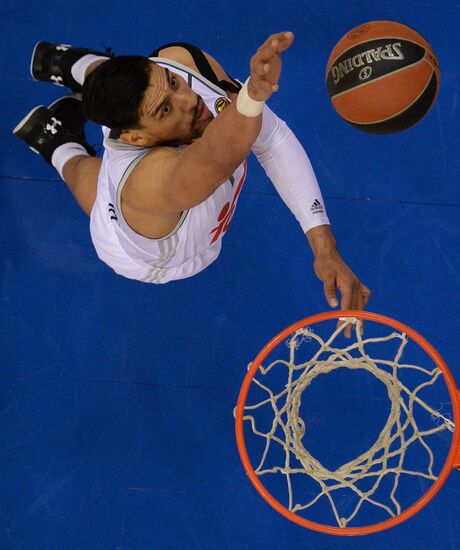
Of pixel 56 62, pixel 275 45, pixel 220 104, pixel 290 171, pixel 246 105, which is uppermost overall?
pixel 275 45

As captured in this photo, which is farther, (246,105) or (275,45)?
(246,105)

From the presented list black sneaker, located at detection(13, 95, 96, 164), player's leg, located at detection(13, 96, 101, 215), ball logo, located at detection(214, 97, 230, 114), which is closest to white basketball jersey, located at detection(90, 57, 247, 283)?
ball logo, located at detection(214, 97, 230, 114)

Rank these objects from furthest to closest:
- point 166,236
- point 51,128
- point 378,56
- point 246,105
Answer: point 51,128 → point 378,56 → point 166,236 → point 246,105

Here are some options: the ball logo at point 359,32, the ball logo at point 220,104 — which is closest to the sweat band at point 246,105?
the ball logo at point 220,104

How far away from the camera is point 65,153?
3.02 metres

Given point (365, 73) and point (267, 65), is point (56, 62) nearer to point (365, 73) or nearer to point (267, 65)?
point (365, 73)

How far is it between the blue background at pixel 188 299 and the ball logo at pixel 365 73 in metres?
0.99

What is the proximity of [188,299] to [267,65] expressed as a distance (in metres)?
1.92

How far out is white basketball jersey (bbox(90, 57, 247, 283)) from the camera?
2.15 m

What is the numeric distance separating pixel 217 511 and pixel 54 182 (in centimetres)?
165

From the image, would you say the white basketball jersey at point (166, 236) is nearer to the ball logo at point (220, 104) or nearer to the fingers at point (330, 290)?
the ball logo at point (220, 104)

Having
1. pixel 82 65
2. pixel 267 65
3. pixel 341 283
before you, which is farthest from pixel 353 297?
pixel 82 65

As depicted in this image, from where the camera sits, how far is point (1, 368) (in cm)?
322

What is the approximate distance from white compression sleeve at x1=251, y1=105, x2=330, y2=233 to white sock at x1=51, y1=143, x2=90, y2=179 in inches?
34.0
